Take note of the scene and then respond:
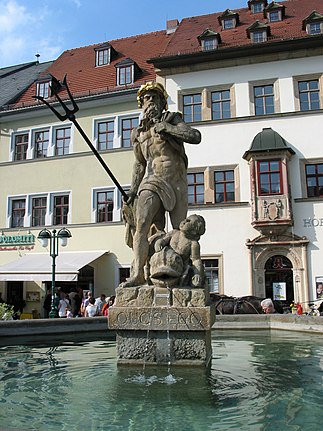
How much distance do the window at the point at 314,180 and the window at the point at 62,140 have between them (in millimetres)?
11499

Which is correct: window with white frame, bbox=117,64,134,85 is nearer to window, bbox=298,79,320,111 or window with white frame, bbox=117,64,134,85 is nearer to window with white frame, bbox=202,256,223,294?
window, bbox=298,79,320,111

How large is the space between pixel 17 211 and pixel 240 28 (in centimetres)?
1435

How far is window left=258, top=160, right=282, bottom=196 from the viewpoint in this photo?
2002cm

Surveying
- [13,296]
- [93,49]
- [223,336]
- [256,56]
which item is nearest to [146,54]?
[93,49]

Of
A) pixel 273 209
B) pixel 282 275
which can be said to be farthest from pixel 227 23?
pixel 282 275

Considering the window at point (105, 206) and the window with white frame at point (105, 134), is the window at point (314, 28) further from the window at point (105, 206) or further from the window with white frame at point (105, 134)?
the window at point (105, 206)

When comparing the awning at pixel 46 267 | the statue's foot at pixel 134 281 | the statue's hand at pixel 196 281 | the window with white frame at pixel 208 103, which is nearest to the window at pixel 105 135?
the window with white frame at pixel 208 103

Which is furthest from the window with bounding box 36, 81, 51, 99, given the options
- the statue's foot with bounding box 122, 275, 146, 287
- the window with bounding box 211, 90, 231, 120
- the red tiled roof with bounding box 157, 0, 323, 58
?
the statue's foot with bounding box 122, 275, 146, 287

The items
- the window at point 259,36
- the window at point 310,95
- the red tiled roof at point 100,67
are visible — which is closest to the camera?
the window at point 310,95

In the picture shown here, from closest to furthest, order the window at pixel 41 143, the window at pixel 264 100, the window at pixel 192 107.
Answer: the window at pixel 264 100 < the window at pixel 192 107 < the window at pixel 41 143

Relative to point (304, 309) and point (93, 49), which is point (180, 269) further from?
point (93, 49)

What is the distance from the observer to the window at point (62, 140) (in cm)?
2423

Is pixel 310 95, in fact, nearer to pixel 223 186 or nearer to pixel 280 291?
pixel 223 186

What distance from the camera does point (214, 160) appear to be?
21.3 m
